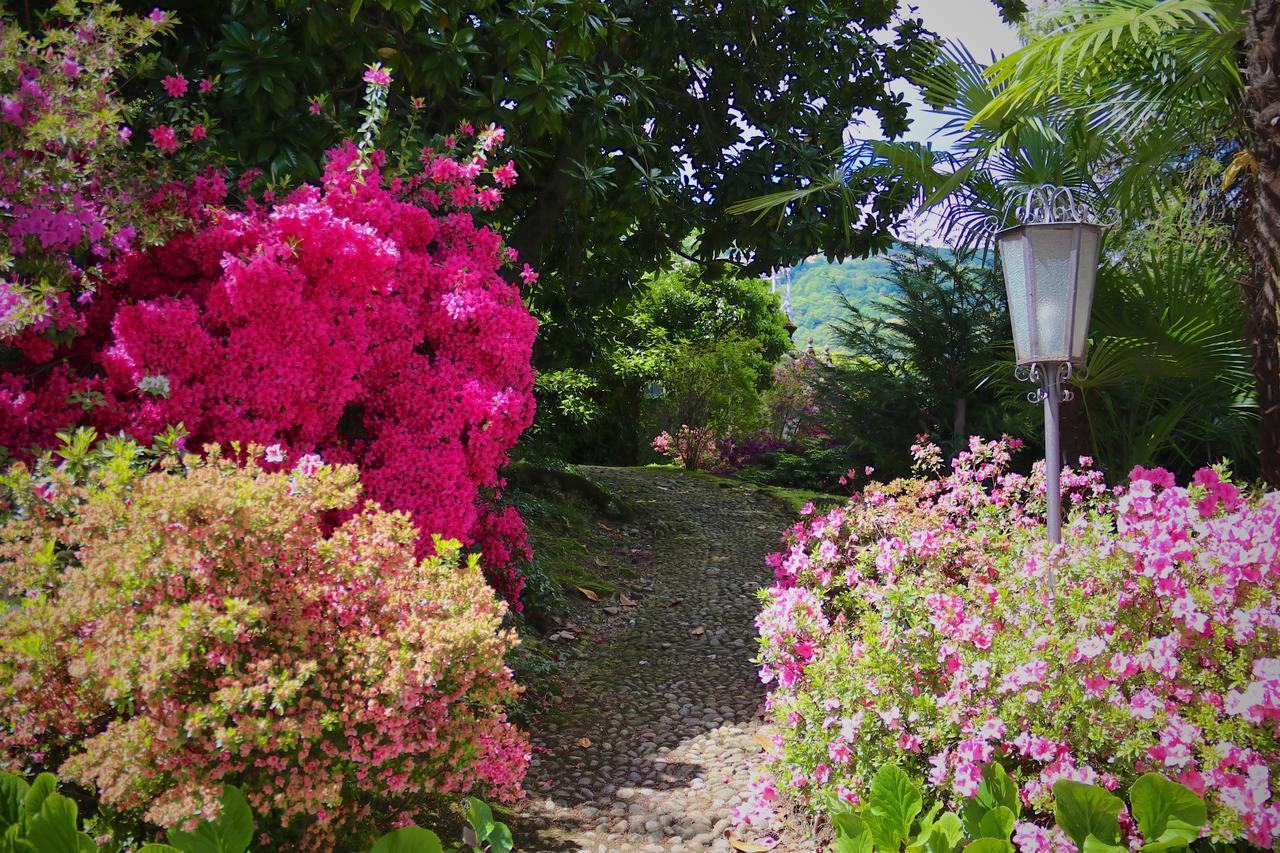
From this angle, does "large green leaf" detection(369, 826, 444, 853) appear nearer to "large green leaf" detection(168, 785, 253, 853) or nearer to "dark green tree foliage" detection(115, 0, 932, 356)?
"large green leaf" detection(168, 785, 253, 853)

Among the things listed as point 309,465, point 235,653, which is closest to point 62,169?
point 309,465

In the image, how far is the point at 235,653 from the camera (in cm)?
211

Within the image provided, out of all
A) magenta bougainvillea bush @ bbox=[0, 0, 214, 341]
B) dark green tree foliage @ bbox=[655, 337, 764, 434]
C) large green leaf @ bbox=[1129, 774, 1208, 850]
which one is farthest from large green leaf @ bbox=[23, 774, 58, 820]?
dark green tree foliage @ bbox=[655, 337, 764, 434]

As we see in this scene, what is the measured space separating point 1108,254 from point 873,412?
10.0ft

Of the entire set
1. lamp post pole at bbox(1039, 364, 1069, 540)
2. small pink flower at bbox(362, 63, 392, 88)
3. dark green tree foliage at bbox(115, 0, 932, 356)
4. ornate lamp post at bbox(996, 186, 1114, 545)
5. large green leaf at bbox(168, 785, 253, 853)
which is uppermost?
dark green tree foliage at bbox(115, 0, 932, 356)

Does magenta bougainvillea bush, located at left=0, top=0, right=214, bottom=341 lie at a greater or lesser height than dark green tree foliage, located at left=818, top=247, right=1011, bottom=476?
lesser

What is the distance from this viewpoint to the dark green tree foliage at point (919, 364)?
9180 millimetres

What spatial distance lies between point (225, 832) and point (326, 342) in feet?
5.34

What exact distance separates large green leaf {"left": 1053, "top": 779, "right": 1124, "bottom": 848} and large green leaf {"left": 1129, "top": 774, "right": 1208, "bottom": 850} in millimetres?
58

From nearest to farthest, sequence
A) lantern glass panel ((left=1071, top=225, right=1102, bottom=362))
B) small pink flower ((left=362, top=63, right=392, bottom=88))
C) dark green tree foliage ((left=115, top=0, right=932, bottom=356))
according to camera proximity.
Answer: lantern glass panel ((left=1071, top=225, right=1102, bottom=362)) → small pink flower ((left=362, top=63, right=392, bottom=88)) → dark green tree foliage ((left=115, top=0, right=932, bottom=356))

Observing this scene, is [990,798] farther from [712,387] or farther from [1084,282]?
[712,387]

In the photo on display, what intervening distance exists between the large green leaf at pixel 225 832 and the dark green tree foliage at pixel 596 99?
238cm

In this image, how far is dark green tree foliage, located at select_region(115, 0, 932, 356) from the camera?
364cm

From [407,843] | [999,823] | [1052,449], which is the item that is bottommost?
[407,843]
